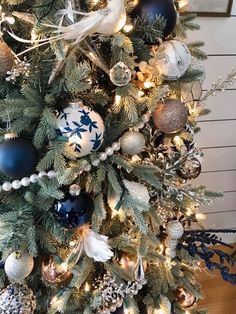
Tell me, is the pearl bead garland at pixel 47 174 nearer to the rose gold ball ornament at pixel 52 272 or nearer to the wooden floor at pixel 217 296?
the rose gold ball ornament at pixel 52 272

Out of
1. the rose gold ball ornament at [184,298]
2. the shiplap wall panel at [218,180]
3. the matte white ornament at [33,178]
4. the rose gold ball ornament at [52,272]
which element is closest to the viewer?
the matte white ornament at [33,178]

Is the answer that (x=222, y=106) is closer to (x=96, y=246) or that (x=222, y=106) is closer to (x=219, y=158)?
(x=219, y=158)

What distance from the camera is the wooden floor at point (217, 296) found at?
4.84 feet

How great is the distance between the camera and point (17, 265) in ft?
2.67

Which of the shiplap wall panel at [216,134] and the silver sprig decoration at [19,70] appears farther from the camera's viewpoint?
the shiplap wall panel at [216,134]

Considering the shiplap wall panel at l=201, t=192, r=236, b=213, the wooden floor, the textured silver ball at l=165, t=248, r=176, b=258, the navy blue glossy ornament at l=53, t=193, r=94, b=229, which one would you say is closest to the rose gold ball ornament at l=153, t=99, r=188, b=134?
the navy blue glossy ornament at l=53, t=193, r=94, b=229

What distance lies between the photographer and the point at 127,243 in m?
0.90

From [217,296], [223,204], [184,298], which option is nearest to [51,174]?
[184,298]

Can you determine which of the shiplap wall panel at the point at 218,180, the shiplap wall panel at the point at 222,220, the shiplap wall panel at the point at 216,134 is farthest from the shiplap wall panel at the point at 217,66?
the shiplap wall panel at the point at 222,220

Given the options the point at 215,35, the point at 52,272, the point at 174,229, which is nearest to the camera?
the point at 52,272

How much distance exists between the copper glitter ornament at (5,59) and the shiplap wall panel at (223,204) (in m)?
1.23

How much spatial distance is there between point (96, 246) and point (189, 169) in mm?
328

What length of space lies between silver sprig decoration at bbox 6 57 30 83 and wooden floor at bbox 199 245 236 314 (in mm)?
1045

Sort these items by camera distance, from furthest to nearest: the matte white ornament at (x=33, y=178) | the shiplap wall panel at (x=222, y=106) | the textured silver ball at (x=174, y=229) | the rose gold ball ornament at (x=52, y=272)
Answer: the shiplap wall panel at (x=222, y=106)
the textured silver ball at (x=174, y=229)
the rose gold ball ornament at (x=52, y=272)
the matte white ornament at (x=33, y=178)
